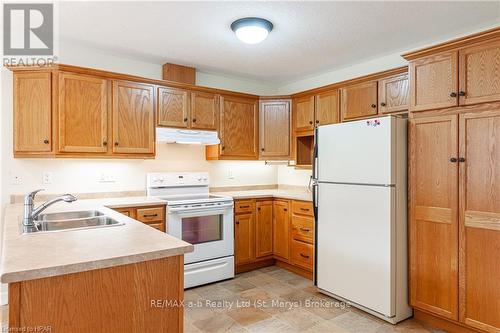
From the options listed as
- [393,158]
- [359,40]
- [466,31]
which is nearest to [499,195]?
[393,158]

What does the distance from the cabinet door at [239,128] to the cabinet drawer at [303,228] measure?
1.04 metres

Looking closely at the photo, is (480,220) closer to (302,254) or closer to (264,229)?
(302,254)

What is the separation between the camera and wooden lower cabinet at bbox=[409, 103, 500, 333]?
2.20 m

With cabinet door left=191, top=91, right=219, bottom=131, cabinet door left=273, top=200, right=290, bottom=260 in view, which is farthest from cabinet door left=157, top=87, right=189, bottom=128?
cabinet door left=273, top=200, right=290, bottom=260

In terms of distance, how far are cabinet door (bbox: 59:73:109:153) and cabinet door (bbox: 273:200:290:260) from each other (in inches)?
81.4

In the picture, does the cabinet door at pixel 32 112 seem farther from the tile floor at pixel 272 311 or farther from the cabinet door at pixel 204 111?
the tile floor at pixel 272 311

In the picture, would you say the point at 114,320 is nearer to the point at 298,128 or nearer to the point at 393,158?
the point at 393,158

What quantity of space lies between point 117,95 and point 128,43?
0.52 m

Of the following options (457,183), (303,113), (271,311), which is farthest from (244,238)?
(457,183)

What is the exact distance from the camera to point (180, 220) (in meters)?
3.29

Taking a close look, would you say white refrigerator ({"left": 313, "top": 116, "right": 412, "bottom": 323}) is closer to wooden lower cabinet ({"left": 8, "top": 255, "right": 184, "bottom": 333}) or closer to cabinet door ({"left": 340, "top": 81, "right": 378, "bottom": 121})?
cabinet door ({"left": 340, "top": 81, "right": 378, "bottom": 121})

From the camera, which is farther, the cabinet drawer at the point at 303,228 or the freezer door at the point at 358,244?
the cabinet drawer at the point at 303,228

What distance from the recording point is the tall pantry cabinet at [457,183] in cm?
220

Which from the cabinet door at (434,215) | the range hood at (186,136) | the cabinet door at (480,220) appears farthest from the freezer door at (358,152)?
the range hood at (186,136)
